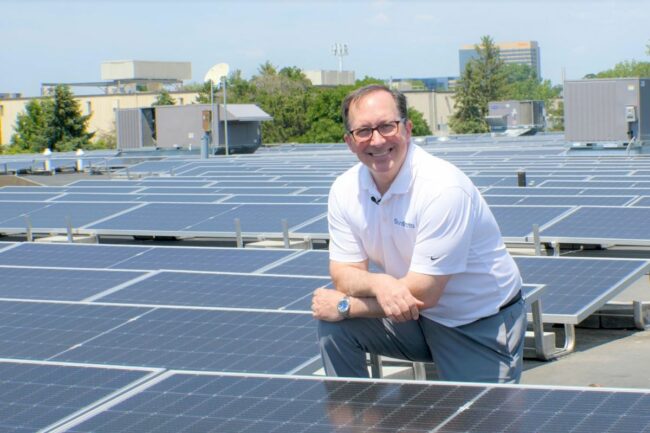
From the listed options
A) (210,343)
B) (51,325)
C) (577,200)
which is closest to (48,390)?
(210,343)

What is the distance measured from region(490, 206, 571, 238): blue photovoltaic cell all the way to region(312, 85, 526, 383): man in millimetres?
9772

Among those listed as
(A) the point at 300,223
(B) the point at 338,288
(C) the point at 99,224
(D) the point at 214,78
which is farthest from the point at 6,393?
(D) the point at 214,78

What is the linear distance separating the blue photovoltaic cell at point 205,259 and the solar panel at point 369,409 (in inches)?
284

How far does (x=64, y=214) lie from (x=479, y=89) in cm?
8675

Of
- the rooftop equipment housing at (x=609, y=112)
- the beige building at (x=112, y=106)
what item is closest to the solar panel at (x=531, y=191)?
the rooftop equipment housing at (x=609, y=112)

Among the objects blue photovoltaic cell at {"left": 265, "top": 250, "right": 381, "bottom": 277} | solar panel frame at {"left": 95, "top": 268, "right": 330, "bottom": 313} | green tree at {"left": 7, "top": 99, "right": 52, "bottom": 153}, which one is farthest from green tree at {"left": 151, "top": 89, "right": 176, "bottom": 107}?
solar panel frame at {"left": 95, "top": 268, "right": 330, "bottom": 313}

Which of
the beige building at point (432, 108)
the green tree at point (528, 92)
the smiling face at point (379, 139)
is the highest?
the green tree at point (528, 92)

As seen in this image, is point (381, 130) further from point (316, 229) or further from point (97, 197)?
point (97, 197)

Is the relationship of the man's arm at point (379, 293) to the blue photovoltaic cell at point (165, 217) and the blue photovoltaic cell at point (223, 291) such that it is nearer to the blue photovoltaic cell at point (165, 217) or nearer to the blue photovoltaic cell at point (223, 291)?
the blue photovoltaic cell at point (223, 291)

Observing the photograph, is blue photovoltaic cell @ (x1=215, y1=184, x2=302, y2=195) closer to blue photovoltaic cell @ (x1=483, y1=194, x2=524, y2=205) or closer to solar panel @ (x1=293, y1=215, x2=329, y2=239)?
blue photovoltaic cell @ (x1=483, y1=194, x2=524, y2=205)

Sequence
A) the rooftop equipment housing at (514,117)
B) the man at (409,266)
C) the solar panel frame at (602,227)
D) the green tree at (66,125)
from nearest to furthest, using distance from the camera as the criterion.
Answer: the man at (409,266), the solar panel frame at (602,227), the rooftop equipment housing at (514,117), the green tree at (66,125)

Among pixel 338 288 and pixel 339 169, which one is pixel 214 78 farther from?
pixel 338 288

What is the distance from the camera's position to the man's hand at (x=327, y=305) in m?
5.37

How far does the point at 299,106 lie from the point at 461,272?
240ft
